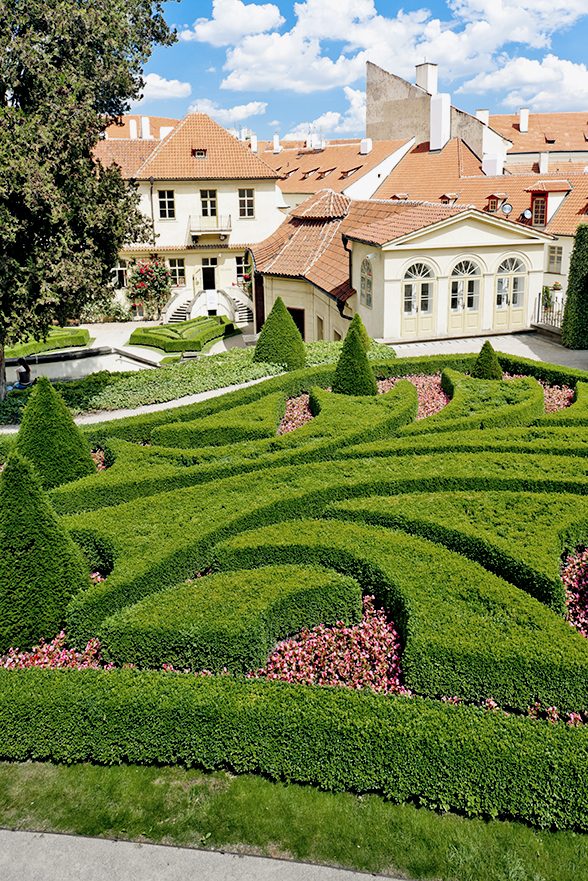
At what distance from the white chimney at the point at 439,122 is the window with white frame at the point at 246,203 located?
12463 millimetres

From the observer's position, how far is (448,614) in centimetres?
886

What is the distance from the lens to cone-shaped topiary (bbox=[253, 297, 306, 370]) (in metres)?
21.7

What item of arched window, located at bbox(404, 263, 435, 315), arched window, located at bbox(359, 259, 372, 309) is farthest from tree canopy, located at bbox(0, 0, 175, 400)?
arched window, located at bbox(404, 263, 435, 315)

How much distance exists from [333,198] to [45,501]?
28.6 meters

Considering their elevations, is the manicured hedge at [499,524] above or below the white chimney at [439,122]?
below

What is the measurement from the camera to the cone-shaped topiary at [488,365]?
736 inches

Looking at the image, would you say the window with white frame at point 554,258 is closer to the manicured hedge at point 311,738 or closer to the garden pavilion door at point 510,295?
the garden pavilion door at point 510,295

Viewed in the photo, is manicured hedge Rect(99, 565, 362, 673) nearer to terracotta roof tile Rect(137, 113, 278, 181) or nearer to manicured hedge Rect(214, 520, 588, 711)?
manicured hedge Rect(214, 520, 588, 711)

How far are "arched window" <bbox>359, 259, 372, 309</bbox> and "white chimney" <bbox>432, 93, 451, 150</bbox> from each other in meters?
25.5

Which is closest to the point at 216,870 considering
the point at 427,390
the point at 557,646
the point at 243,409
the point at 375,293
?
the point at 557,646

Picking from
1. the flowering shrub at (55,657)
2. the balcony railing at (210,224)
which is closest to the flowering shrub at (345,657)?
the flowering shrub at (55,657)

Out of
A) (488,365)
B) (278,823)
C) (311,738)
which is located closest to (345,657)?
(311,738)

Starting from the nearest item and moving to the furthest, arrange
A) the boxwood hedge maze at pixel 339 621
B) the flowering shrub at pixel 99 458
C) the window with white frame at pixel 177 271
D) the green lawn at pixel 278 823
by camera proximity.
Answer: the green lawn at pixel 278 823 → the boxwood hedge maze at pixel 339 621 → the flowering shrub at pixel 99 458 → the window with white frame at pixel 177 271

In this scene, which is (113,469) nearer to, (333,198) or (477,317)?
(477,317)
